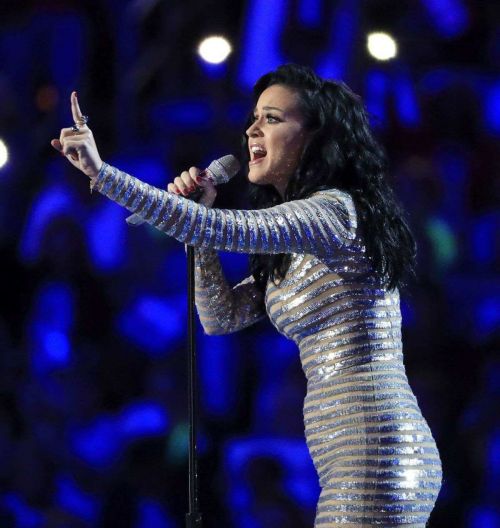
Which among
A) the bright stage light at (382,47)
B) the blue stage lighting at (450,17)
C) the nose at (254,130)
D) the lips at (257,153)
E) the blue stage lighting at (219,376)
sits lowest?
the blue stage lighting at (219,376)

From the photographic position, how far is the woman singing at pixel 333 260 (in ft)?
4.86

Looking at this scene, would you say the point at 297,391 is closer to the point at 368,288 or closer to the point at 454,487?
the point at 454,487

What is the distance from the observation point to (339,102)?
1848 mm

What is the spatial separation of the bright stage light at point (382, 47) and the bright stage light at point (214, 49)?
0.46 meters

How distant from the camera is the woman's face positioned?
5.96 feet

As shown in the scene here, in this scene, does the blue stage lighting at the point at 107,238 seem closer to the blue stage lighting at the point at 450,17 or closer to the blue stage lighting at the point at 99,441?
the blue stage lighting at the point at 99,441

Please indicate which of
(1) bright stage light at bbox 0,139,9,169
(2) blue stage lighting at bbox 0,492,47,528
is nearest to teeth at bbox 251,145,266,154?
(1) bright stage light at bbox 0,139,9,169

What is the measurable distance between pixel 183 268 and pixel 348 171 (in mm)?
1156

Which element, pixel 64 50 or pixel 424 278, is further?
pixel 64 50

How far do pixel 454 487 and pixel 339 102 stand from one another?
1.40m

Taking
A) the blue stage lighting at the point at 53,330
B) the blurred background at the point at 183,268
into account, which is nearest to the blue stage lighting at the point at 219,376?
the blurred background at the point at 183,268

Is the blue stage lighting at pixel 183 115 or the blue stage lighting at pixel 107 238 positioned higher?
the blue stage lighting at pixel 183 115

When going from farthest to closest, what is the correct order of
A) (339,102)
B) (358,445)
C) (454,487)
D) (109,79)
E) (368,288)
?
1. (109,79)
2. (454,487)
3. (339,102)
4. (368,288)
5. (358,445)

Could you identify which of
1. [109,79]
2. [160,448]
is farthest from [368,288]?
[109,79]
